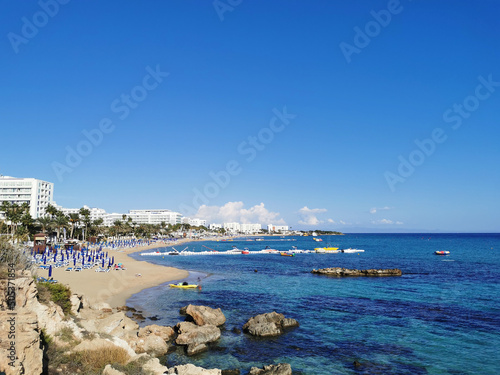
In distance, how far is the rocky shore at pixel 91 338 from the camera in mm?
11086

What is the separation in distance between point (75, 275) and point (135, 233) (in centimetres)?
12053

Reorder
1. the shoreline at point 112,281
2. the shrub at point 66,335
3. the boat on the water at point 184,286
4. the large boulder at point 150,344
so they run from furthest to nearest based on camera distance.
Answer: the boat on the water at point 184,286, the shoreline at point 112,281, the large boulder at point 150,344, the shrub at point 66,335

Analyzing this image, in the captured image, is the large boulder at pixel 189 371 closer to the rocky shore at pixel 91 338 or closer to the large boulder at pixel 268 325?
the rocky shore at pixel 91 338

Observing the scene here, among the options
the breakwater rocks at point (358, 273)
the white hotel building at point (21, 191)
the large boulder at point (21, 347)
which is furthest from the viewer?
the white hotel building at point (21, 191)

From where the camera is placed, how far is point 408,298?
39406 mm

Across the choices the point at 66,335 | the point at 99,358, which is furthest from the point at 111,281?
the point at 99,358

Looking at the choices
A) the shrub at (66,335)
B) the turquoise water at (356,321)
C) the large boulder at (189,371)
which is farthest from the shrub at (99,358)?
the turquoise water at (356,321)

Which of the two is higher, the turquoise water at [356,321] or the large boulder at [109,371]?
the large boulder at [109,371]

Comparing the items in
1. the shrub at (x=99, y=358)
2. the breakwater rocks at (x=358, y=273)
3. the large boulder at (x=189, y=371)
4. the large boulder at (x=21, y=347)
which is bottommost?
the breakwater rocks at (x=358, y=273)

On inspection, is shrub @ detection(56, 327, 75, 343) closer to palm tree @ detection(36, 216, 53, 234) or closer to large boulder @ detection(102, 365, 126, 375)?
large boulder @ detection(102, 365, 126, 375)

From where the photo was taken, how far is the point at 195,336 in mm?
22719

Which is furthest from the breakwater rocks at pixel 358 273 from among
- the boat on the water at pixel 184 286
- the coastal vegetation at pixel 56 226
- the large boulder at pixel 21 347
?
the large boulder at pixel 21 347

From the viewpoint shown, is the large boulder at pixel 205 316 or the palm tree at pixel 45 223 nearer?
the large boulder at pixel 205 316

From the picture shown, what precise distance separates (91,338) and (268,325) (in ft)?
42.7
